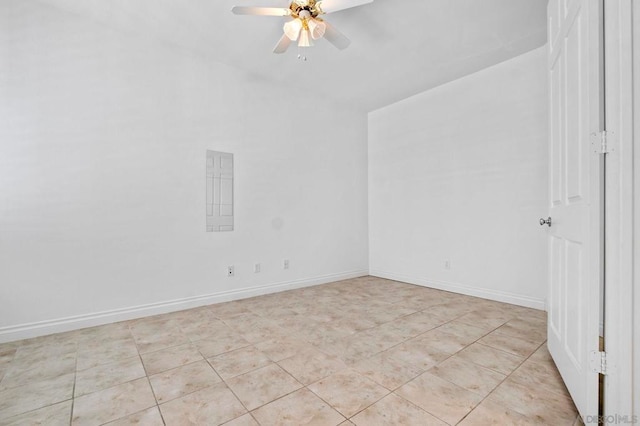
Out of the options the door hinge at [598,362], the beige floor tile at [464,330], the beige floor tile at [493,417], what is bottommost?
the beige floor tile at [464,330]

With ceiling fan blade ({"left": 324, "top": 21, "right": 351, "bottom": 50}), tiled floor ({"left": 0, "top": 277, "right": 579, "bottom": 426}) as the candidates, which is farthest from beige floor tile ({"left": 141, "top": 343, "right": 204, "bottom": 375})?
ceiling fan blade ({"left": 324, "top": 21, "right": 351, "bottom": 50})

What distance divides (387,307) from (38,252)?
3.19m

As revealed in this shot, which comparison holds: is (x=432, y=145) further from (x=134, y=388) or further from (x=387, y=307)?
(x=134, y=388)

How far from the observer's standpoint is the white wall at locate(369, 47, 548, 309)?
314cm

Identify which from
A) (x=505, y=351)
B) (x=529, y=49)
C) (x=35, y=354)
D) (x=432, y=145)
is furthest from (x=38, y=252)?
(x=529, y=49)

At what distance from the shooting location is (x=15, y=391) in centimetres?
168

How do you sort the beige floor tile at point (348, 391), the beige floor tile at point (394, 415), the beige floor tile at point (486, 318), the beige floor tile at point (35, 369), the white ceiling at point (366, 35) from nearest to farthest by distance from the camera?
1. the beige floor tile at point (394, 415)
2. the beige floor tile at point (348, 391)
3. the beige floor tile at point (35, 369)
4. the white ceiling at point (366, 35)
5. the beige floor tile at point (486, 318)

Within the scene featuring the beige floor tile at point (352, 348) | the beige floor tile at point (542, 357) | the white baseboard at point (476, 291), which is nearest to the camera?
the beige floor tile at point (542, 357)

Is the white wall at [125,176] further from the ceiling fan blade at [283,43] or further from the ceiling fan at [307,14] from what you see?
the ceiling fan at [307,14]

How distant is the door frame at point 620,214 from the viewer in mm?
1158

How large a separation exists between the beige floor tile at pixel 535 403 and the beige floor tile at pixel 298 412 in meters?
0.85

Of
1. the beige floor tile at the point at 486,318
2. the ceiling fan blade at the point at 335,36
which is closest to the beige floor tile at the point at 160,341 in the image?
the beige floor tile at the point at 486,318

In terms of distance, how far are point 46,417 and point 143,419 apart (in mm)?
488

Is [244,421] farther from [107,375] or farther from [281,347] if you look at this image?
[107,375]
